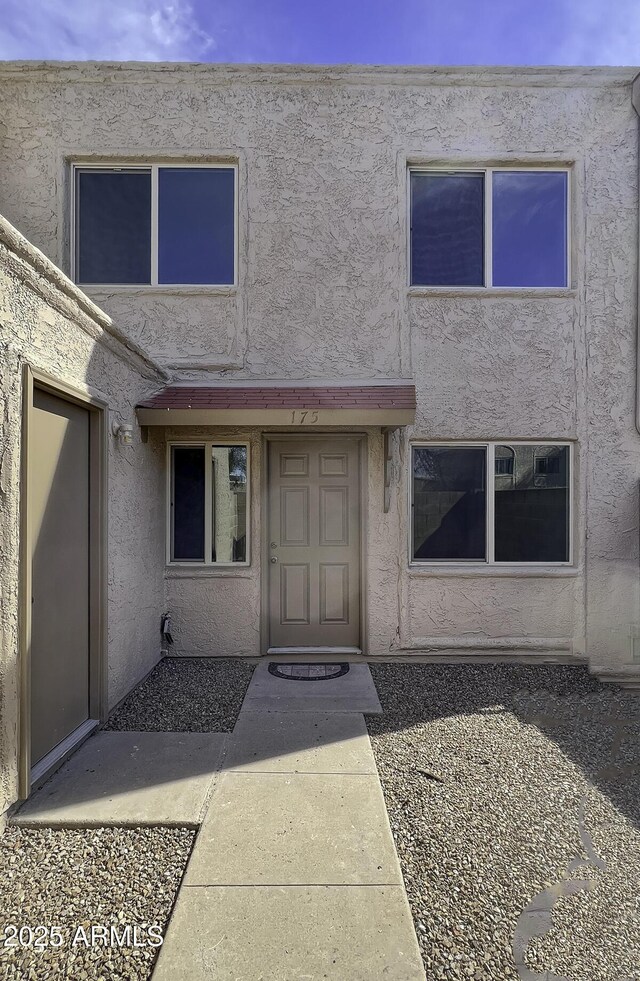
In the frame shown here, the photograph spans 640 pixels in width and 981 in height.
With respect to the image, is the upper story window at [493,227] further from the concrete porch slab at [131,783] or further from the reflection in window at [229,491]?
the concrete porch slab at [131,783]

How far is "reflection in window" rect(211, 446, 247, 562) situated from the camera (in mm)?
6191

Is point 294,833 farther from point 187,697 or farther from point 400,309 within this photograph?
point 400,309

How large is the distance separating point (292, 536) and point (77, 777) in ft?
11.3

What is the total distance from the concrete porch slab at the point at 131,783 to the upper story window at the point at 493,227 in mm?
5782

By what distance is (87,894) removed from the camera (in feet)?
8.14

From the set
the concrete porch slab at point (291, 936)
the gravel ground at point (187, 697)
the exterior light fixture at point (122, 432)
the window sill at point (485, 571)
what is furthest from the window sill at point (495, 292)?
the concrete porch slab at point (291, 936)

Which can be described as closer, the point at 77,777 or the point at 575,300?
the point at 77,777

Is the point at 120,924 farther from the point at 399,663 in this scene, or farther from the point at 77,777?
the point at 399,663

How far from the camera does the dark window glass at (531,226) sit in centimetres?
623

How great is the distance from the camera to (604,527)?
6117mm

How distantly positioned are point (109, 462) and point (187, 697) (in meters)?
→ 2.49

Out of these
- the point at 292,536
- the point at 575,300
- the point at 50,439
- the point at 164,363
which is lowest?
the point at 292,536

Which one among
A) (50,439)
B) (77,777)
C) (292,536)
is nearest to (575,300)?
(292,536)

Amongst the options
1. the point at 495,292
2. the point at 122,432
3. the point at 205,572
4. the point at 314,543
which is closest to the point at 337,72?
the point at 495,292
